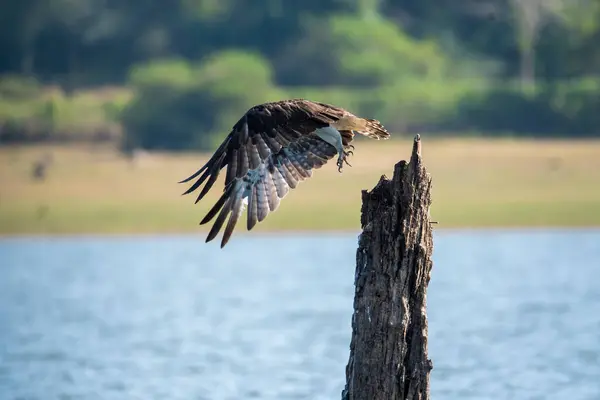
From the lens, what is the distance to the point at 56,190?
144ft

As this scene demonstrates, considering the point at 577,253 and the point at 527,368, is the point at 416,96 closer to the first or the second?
the point at 577,253

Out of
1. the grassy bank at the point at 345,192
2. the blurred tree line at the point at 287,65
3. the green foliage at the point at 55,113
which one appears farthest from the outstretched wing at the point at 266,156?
the green foliage at the point at 55,113

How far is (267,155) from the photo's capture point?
41.2 ft

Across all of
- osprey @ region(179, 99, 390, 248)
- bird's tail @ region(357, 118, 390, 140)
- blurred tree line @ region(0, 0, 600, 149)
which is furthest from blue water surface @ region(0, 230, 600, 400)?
blurred tree line @ region(0, 0, 600, 149)

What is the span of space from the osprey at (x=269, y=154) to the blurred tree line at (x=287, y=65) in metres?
35.7

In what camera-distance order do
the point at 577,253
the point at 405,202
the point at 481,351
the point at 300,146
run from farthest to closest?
the point at 577,253, the point at 481,351, the point at 300,146, the point at 405,202

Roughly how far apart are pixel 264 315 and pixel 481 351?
6.07 meters

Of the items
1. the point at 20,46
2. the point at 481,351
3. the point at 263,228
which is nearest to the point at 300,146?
the point at 481,351

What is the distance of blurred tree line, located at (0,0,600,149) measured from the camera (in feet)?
168

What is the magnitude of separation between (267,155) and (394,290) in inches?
69.2

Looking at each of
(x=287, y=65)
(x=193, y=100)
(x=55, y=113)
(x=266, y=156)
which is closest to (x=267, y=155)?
(x=266, y=156)

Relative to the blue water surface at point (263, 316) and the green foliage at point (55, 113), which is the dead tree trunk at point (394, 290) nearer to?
the blue water surface at point (263, 316)

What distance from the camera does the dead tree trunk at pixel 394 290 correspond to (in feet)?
37.8

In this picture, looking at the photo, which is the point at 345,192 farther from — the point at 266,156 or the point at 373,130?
the point at 266,156
